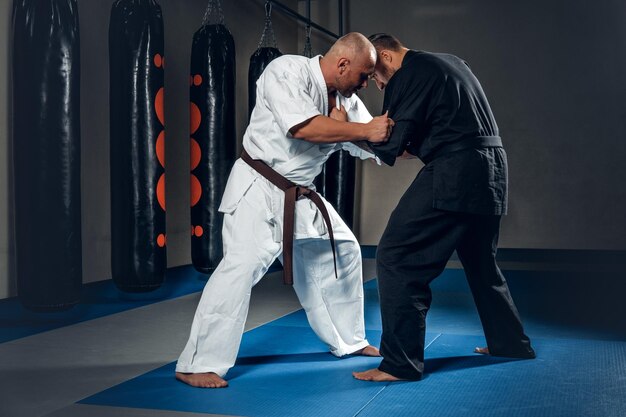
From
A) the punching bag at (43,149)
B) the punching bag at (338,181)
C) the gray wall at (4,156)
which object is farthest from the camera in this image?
the punching bag at (338,181)

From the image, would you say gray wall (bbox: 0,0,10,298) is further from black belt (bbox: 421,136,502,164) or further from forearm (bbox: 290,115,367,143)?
black belt (bbox: 421,136,502,164)

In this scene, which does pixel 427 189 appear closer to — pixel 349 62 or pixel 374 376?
pixel 349 62

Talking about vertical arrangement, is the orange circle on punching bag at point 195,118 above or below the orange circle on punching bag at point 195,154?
above

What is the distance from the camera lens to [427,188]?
280 cm

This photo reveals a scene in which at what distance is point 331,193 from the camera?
6719mm

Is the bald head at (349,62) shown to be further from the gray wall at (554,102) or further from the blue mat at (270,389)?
the gray wall at (554,102)

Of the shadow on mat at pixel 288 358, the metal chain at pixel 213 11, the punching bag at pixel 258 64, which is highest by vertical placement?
the metal chain at pixel 213 11

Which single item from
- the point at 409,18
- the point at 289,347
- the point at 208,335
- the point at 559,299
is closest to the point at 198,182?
the point at 289,347

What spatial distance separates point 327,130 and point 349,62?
32 centimetres

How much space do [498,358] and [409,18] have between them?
5.34 m

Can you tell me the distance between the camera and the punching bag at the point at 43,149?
11.4 ft

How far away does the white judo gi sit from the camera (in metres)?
2.72

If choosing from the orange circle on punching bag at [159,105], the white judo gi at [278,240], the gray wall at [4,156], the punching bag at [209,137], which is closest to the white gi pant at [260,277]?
the white judo gi at [278,240]

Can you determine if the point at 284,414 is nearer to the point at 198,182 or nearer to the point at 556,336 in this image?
the point at 556,336
